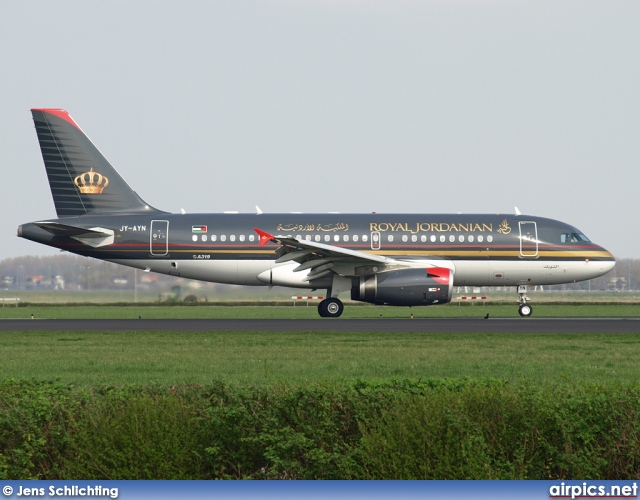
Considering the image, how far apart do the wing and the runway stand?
8.23 ft

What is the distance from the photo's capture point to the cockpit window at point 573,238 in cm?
4062

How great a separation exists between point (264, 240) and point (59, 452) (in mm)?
28737

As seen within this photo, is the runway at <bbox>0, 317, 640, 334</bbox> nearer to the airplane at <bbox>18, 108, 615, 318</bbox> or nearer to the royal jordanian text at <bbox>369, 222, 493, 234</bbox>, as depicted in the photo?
the airplane at <bbox>18, 108, 615, 318</bbox>

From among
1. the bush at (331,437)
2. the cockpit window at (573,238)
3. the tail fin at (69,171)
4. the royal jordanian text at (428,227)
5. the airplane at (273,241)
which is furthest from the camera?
the tail fin at (69,171)

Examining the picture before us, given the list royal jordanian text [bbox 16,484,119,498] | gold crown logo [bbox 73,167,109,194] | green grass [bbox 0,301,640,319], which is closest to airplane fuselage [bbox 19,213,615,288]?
gold crown logo [bbox 73,167,109,194]

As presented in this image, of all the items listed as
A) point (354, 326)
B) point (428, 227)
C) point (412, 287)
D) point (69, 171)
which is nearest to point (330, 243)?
point (428, 227)

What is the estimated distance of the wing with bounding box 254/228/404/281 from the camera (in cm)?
3638

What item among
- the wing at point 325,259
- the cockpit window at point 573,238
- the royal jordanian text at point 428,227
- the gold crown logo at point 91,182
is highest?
the gold crown logo at point 91,182

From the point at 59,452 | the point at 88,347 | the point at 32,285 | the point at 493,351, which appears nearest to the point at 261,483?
the point at 59,452

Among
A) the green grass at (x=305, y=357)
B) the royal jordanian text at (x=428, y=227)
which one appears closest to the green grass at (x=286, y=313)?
the royal jordanian text at (x=428, y=227)

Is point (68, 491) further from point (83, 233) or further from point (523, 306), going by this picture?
point (523, 306)

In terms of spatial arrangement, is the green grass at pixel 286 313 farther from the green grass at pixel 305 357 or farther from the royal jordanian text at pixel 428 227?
the green grass at pixel 305 357

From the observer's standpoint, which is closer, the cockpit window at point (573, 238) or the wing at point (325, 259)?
the wing at point (325, 259)

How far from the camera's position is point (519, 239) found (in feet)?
132
